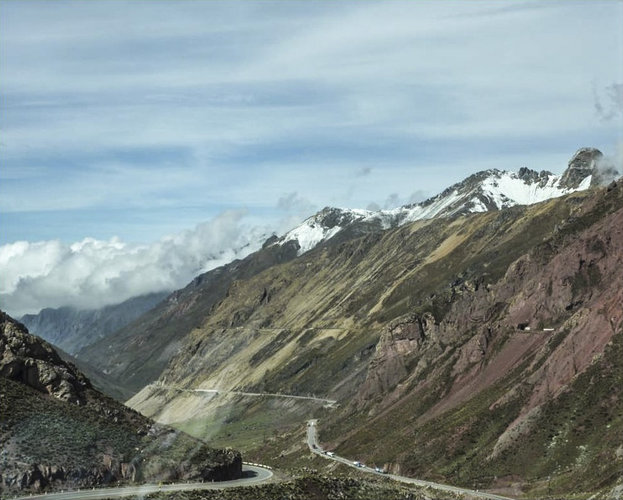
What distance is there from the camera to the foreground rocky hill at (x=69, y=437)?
8075cm

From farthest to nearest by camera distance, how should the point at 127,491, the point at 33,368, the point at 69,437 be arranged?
the point at 33,368 → the point at 69,437 → the point at 127,491

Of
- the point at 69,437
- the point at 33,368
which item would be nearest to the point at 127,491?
the point at 69,437

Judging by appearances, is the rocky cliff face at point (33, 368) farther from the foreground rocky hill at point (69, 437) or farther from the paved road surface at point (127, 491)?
the paved road surface at point (127, 491)

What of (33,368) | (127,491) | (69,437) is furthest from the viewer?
(33,368)

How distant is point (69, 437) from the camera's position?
84188mm

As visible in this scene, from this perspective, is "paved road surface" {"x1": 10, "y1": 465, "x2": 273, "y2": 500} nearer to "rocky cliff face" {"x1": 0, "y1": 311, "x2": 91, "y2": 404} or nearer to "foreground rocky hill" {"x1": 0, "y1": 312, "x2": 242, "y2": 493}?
"foreground rocky hill" {"x1": 0, "y1": 312, "x2": 242, "y2": 493}

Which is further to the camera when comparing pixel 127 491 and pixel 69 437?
pixel 69 437

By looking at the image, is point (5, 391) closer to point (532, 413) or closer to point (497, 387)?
point (532, 413)

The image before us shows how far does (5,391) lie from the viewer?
90375 millimetres

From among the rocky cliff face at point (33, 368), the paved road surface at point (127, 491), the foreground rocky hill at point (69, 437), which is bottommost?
the paved road surface at point (127, 491)

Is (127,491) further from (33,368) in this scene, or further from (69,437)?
(33,368)

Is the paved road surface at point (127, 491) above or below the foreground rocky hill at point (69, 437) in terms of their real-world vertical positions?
below

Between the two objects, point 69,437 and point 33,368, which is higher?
point 33,368

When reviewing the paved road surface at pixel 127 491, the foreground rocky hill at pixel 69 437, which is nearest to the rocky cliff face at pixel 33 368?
the foreground rocky hill at pixel 69 437
